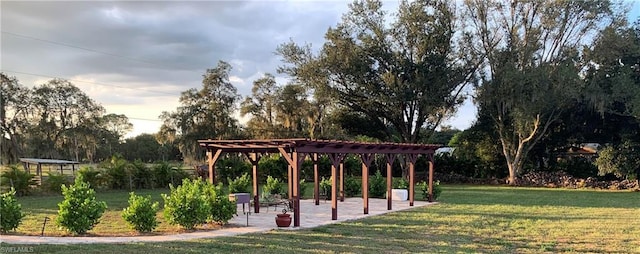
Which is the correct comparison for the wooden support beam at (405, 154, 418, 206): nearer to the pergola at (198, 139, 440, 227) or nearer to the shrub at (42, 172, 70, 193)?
the pergola at (198, 139, 440, 227)

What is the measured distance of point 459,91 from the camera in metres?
25.8

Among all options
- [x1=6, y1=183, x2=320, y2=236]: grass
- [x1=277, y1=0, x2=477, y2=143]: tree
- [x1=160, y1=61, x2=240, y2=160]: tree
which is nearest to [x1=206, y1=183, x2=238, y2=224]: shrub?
[x1=6, y1=183, x2=320, y2=236]: grass

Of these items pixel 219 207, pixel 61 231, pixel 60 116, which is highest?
pixel 60 116

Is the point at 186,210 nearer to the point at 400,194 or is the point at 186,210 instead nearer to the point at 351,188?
the point at 400,194

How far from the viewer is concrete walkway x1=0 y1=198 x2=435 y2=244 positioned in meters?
7.47

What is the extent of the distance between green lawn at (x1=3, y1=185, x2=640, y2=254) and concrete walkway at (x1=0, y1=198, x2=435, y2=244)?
47cm

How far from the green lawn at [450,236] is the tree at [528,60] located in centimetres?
1000

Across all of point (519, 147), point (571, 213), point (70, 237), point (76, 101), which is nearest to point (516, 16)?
point (519, 147)

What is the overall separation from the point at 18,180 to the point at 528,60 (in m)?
21.7

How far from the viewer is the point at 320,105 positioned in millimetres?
28203

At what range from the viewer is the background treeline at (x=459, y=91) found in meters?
22.2

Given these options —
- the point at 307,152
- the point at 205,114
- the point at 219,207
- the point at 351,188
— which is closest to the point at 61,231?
the point at 219,207

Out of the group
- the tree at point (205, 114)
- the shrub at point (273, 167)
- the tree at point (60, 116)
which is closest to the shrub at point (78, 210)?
the shrub at point (273, 167)

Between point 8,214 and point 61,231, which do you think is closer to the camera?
point 8,214
